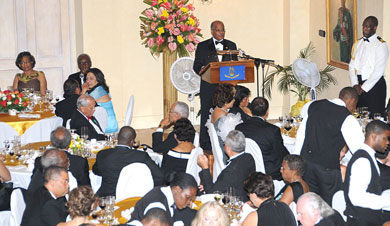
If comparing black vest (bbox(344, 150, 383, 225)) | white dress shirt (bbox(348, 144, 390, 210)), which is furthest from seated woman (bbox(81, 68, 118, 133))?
white dress shirt (bbox(348, 144, 390, 210))

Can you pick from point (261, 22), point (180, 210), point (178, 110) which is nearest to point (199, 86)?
point (178, 110)

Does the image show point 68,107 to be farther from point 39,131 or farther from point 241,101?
point 241,101

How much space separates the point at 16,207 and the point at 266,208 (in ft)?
7.72

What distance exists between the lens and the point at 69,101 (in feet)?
31.1

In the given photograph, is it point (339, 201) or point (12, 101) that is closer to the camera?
point (339, 201)

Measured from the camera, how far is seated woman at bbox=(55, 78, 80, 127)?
9.45 metres

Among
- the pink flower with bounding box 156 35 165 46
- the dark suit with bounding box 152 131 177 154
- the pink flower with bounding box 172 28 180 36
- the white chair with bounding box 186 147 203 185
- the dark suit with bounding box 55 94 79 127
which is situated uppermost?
the pink flower with bounding box 172 28 180 36

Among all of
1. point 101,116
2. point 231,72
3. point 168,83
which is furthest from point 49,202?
point 168,83

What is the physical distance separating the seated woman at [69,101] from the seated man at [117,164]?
255cm

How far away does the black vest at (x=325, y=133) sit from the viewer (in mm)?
7027

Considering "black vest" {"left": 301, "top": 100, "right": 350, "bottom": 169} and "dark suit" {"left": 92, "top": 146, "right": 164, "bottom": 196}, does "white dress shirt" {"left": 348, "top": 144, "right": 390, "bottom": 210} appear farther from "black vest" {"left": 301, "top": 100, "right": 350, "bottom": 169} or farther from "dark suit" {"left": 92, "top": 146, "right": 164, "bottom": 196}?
"dark suit" {"left": 92, "top": 146, "right": 164, "bottom": 196}

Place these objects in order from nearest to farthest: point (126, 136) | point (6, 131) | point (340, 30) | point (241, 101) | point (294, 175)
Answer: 1. point (294, 175)
2. point (126, 136)
3. point (241, 101)
4. point (6, 131)
5. point (340, 30)

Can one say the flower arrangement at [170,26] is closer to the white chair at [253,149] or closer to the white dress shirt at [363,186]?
the white chair at [253,149]

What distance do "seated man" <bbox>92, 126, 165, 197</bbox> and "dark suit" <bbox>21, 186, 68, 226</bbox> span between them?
1.17 metres
